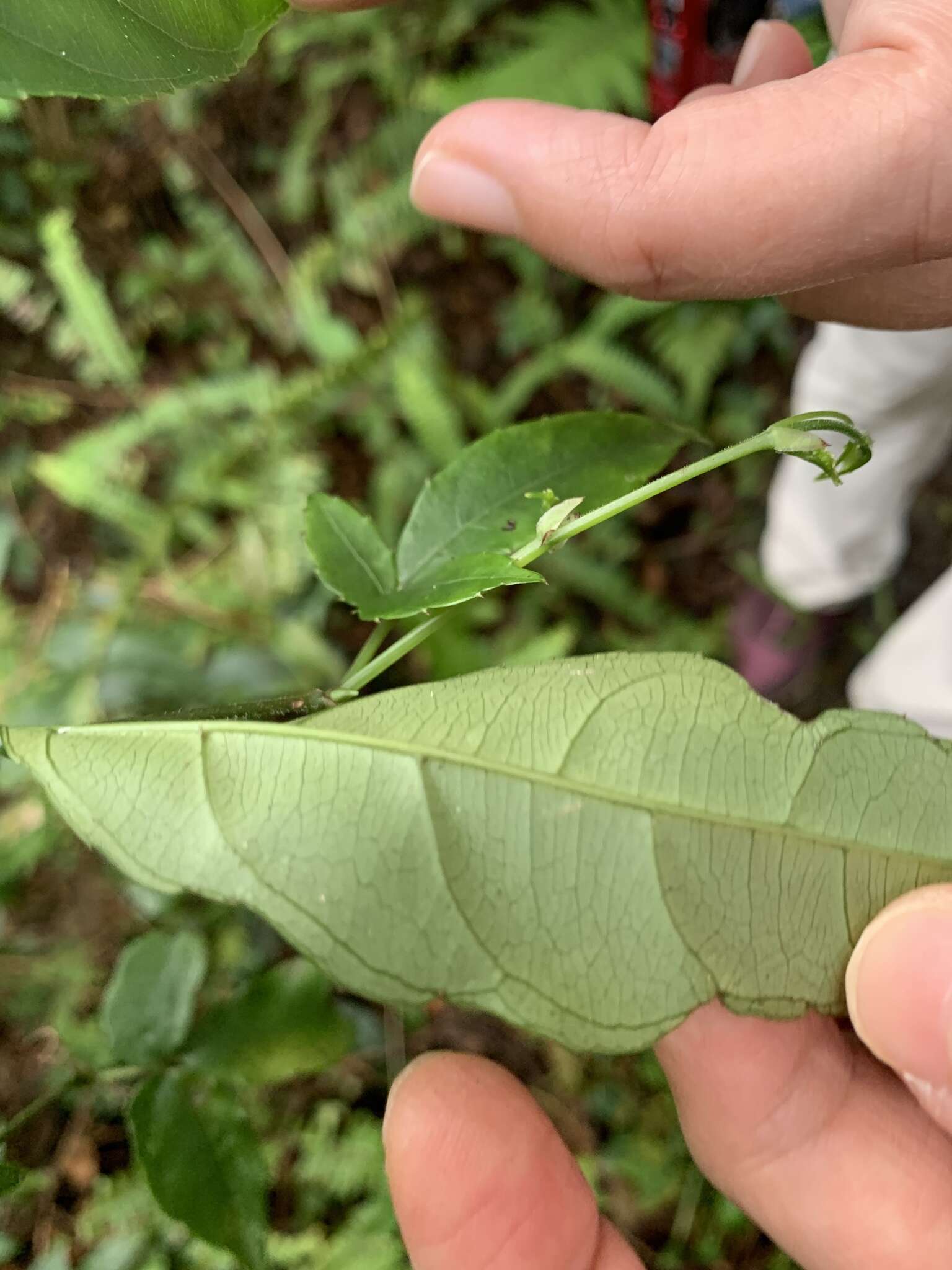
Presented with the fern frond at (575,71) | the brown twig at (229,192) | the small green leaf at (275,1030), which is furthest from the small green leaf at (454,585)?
the brown twig at (229,192)

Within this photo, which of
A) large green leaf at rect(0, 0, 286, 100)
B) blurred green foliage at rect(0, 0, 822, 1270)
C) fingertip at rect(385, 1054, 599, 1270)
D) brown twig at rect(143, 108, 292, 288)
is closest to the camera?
large green leaf at rect(0, 0, 286, 100)

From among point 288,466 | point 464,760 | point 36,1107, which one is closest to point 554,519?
point 464,760

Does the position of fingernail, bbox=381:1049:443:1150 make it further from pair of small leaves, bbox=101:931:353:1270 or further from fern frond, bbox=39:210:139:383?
fern frond, bbox=39:210:139:383

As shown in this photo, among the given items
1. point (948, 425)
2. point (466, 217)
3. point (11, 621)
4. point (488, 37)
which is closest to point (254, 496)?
point (11, 621)

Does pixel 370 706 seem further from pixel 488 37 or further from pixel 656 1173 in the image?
pixel 488 37

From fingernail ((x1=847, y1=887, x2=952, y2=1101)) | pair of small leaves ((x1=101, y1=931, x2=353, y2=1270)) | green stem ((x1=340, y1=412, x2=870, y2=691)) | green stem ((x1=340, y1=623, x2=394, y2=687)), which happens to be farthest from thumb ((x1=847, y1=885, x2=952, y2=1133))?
pair of small leaves ((x1=101, y1=931, x2=353, y2=1270))
